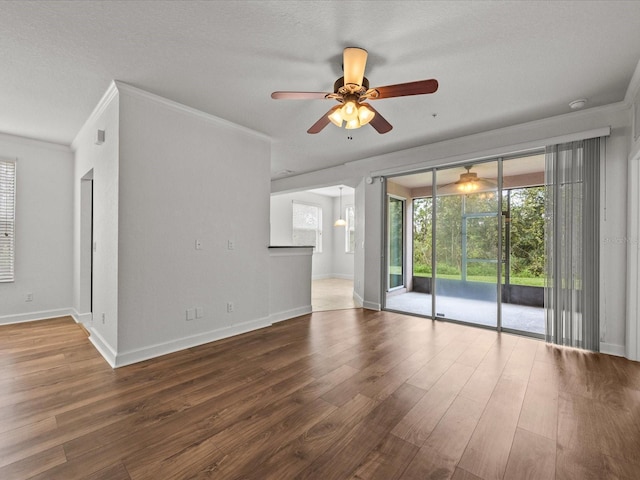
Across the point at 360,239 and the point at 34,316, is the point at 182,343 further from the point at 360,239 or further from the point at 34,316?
the point at 360,239

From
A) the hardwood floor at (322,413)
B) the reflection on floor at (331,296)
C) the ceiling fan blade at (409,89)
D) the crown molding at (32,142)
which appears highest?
the crown molding at (32,142)

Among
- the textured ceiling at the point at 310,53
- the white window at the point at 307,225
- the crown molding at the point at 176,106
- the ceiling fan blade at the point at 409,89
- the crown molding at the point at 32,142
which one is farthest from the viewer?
the white window at the point at 307,225

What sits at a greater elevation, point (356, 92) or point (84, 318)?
point (356, 92)

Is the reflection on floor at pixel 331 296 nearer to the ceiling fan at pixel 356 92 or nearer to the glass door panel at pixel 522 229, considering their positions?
the glass door panel at pixel 522 229

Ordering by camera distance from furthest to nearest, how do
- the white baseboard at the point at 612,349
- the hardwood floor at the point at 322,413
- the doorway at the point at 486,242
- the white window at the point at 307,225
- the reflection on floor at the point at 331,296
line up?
the white window at the point at 307,225
the reflection on floor at the point at 331,296
the doorway at the point at 486,242
the white baseboard at the point at 612,349
the hardwood floor at the point at 322,413

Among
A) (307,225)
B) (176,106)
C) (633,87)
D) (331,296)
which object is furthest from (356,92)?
(307,225)

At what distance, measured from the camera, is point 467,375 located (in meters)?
2.73

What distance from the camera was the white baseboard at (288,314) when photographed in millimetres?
4516

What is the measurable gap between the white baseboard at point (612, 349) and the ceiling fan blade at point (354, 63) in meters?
3.86

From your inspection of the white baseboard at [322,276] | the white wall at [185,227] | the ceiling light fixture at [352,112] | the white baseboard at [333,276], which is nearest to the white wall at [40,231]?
the white wall at [185,227]

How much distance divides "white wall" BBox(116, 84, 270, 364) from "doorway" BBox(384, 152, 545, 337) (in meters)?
2.66

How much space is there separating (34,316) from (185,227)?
10.9 feet

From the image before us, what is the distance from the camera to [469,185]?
4426 mm

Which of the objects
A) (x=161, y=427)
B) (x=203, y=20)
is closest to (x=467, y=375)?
(x=161, y=427)
